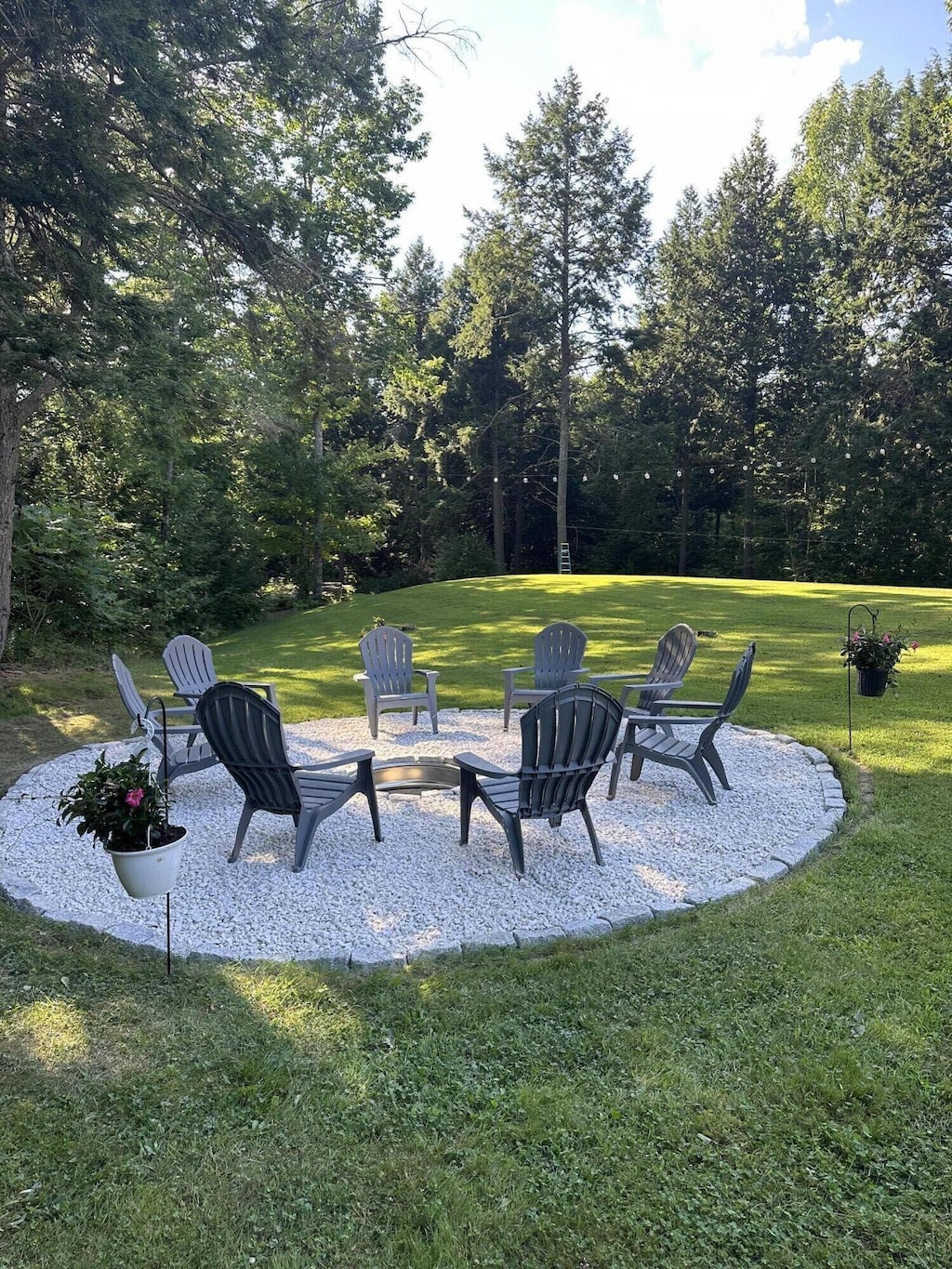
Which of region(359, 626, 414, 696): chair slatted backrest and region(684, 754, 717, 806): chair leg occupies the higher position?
region(359, 626, 414, 696): chair slatted backrest

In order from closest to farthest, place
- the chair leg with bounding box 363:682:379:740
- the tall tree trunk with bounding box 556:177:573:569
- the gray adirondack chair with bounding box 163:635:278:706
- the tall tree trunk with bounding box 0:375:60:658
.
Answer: the gray adirondack chair with bounding box 163:635:278:706, the chair leg with bounding box 363:682:379:740, the tall tree trunk with bounding box 0:375:60:658, the tall tree trunk with bounding box 556:177:573:569

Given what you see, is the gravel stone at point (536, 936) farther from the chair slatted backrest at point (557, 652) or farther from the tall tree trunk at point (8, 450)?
the tall tree trunk at point (8, 450)

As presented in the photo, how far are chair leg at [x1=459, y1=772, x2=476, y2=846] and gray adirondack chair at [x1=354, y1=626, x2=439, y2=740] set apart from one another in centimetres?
211

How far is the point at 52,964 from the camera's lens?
2.92 m

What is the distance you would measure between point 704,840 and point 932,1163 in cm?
215

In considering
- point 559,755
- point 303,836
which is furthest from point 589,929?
point 303,836

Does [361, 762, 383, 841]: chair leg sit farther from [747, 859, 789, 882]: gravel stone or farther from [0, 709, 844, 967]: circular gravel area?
[747, 859, 789, 882]: gravel stone

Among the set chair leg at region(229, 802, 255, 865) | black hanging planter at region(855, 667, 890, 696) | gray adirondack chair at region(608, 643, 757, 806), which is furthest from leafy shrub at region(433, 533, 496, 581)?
chair leg at region(229, 802, 255, 865)

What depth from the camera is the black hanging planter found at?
21.8ft

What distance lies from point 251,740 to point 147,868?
3.56 ft

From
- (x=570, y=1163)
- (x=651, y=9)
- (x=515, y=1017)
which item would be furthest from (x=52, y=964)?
(x=651, y=9)

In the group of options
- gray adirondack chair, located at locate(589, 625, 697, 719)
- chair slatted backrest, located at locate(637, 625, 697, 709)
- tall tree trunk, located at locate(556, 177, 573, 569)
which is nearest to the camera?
gray adirondack chair, located at locate(589, 625, 697, 719)

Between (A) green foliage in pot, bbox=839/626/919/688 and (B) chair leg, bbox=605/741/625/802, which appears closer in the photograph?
(B) chair leg, bbox=605/741/625/802

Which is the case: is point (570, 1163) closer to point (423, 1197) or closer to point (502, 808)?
point (423, 1197)
